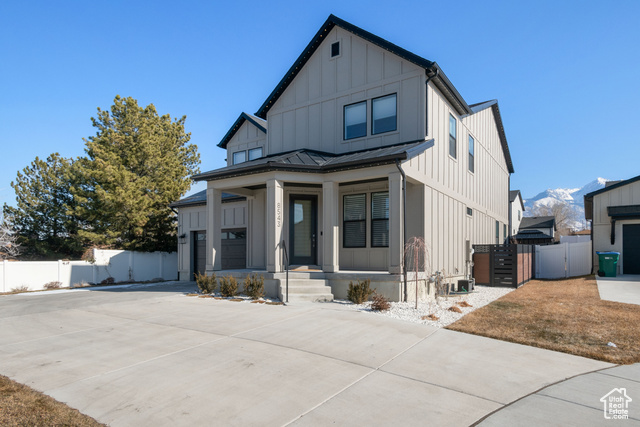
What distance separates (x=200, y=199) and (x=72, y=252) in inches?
353

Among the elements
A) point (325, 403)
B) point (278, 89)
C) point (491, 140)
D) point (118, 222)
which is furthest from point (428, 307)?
point (118, 222)

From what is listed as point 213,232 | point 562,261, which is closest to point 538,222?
point 562,261

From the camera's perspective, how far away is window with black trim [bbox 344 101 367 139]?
12.7m

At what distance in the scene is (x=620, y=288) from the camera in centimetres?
1231

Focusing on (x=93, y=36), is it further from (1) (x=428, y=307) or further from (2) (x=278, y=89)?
(1) (x=428, y=307)

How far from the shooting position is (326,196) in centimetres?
1126

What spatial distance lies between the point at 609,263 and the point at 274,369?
624 inches

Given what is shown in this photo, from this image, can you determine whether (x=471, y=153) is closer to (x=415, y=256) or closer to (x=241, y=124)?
(x=415, y=256)

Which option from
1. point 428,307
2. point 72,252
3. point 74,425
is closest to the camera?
point 74,425

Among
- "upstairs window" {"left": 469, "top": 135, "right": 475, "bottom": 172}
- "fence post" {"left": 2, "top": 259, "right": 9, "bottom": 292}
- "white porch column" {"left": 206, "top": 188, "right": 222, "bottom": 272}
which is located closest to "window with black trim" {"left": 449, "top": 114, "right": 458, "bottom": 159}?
"upstairs window" {"left": 469, "top": 135, "right": 475, "bottom": 172}

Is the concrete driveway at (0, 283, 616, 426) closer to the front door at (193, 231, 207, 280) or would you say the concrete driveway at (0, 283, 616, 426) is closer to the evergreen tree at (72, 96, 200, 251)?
the front door at (193, 231, 207, 280)

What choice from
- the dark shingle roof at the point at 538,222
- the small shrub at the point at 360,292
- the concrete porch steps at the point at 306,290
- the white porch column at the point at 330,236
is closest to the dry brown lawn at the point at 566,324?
the small shrub at the point at 360,292

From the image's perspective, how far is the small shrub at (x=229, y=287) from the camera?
36.3ft

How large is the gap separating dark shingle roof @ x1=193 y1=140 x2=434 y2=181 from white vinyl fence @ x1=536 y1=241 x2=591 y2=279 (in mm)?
10160
